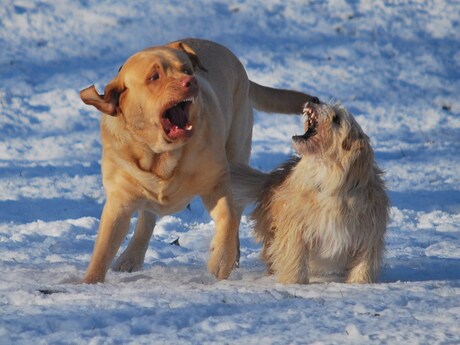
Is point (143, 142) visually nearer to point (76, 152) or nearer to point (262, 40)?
point (76, 152)

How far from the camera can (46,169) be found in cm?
1008

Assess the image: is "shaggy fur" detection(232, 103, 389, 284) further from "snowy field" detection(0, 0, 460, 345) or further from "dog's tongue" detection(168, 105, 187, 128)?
"dog's tongue" detection(168, 105, 187, 128)

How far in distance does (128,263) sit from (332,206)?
159cm

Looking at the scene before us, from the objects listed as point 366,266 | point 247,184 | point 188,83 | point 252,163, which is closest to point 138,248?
point 247,184

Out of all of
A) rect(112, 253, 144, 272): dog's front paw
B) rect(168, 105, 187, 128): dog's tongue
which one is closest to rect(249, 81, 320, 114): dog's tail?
rect(112, 253, 144, 272): dog's front paw

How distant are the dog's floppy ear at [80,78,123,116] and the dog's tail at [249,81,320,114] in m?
1.92

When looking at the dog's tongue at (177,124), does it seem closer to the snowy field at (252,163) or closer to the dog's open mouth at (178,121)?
the dog's open mouth at (178,121)

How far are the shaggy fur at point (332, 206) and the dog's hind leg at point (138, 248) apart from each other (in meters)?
1.11

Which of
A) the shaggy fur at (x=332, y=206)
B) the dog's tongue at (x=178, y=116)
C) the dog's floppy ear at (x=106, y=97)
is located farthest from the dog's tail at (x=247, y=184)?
the dog's floppy ear at (x=106, y=97)

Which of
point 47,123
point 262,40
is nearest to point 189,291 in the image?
point 47,123

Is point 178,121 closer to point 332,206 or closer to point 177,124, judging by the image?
point 177,124

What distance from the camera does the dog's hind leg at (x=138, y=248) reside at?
6.56m

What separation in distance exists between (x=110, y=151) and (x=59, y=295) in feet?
4.11

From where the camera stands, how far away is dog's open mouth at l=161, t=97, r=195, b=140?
540cm
